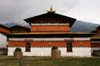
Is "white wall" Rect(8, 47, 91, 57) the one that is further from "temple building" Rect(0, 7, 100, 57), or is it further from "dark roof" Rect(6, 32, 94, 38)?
"dark roof" Rect(6, 32, 94, 38)

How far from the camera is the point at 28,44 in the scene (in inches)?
755

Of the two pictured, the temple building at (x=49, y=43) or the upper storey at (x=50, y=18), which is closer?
the temple building at (x=49, y=43)

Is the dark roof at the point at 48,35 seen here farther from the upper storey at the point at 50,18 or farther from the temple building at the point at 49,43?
the upper storey at the point at 50,18

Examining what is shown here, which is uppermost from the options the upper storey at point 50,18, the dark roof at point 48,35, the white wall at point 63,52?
the upper storey at point 50,18

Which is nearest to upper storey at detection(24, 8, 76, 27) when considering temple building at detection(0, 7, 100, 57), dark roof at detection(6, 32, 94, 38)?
temple building at detection(0, 7, 100, 57)

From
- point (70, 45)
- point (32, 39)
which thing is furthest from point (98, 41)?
point (32, 39)

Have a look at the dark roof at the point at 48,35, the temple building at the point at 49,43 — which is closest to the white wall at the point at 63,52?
the temple building at the point at 49,43

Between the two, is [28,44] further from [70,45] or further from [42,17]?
[70,45]

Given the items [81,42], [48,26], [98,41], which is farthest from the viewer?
[98,41]

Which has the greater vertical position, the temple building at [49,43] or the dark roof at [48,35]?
the dark roof at [48,35]

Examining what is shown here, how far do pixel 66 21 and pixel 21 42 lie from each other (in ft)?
32.4

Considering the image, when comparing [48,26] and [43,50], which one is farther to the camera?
[48,26]

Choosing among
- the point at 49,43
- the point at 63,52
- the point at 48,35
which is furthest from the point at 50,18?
the point at 63,52

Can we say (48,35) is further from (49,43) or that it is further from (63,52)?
(63,52)
